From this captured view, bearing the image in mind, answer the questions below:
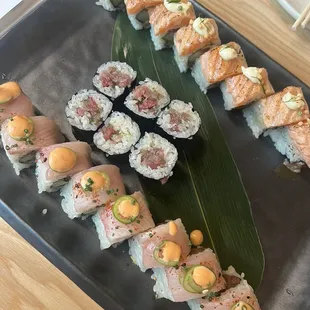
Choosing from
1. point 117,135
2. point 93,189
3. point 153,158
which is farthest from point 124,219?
point 117,135

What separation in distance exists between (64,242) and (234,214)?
3.24 ft

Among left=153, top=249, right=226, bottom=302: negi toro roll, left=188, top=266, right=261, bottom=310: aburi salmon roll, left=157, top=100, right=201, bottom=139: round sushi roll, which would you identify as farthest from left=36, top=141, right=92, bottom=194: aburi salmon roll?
left=188, top=266, right=261, bottom=310: aburi salmon roll

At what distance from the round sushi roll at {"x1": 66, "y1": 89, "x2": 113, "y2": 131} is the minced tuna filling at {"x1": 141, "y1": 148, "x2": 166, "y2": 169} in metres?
0.34

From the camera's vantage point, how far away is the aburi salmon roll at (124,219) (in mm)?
2484

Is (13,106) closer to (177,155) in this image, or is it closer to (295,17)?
(177,155)

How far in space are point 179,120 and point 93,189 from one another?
0.68m

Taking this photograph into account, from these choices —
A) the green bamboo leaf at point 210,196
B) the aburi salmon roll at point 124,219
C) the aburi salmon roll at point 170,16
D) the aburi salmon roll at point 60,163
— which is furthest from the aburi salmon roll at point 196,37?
the aburi salmon roll at point 124,219

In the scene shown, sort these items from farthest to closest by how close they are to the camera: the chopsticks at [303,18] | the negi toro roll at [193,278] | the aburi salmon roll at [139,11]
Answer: the chopsticks at [303,18] → the aburi salmon roll at [139,11] → the negi toro roll at [193,278]

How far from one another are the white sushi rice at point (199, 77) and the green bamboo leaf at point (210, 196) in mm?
40

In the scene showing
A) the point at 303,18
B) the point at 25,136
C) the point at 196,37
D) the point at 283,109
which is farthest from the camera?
the point at 303,18

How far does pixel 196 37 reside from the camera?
2861mm

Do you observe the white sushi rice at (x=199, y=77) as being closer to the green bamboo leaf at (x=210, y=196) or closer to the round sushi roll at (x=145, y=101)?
the green bamboo leaf at (x=210, y=196)

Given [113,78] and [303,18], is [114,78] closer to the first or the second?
[113,78]

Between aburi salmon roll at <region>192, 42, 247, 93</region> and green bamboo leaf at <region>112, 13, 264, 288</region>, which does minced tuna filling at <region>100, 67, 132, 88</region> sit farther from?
aburi salmon roll at <region>192, 42, 247, 93</region>
